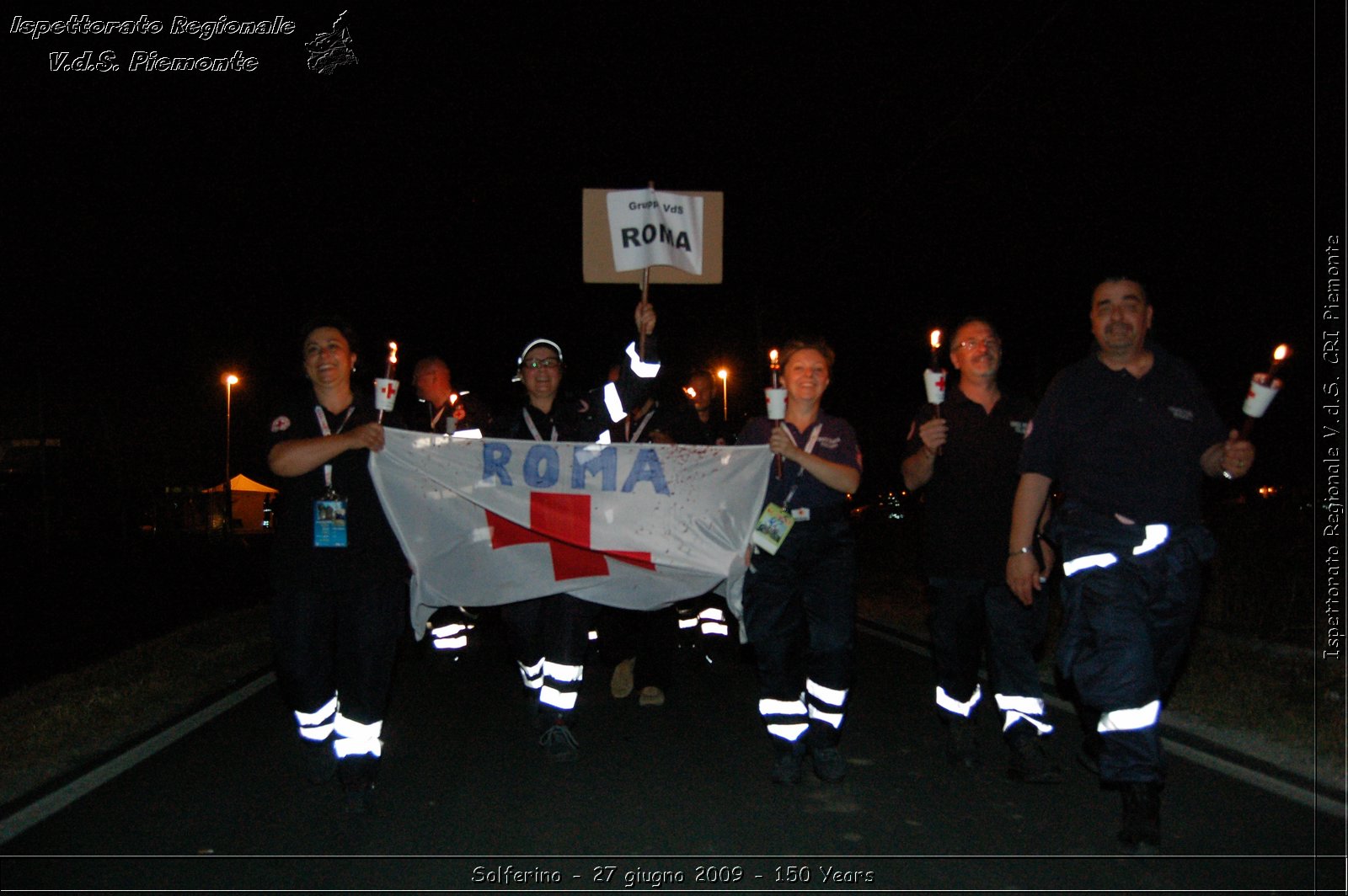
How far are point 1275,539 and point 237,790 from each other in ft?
28.2

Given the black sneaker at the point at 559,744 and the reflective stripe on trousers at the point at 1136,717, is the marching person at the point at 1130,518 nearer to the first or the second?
the reflective stripe on trousers at the point at 1136,717

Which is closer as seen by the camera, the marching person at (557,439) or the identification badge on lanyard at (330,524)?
the identification badge on lanyard at (330,524)

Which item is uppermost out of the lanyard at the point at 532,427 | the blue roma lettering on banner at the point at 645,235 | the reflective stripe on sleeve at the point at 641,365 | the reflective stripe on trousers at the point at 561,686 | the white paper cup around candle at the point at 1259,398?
the blue roma lettering on banner at the point at 645,235

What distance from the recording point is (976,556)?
5441 millimetres


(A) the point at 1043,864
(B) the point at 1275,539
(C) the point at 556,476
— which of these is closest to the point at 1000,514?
(A) the point at 1043,864

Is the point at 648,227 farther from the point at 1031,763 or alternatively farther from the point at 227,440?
the point at 227,440

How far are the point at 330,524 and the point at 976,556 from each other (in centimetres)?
316

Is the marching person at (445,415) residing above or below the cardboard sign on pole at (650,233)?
below

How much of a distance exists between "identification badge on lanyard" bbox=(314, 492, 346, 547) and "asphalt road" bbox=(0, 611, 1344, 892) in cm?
123

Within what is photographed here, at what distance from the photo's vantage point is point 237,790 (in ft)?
17.2

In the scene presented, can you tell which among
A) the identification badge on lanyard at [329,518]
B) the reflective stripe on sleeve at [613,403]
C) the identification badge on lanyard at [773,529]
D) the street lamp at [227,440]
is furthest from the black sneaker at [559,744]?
the street lamp at [227,440]

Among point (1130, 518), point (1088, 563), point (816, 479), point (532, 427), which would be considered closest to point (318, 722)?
point (532, 427)

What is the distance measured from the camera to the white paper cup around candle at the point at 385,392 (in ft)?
16.7

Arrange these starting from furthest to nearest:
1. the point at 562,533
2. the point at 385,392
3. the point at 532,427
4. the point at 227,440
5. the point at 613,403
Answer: the point at 227,440 < the point at 613,403 < the point at 532,427 < the point at 562,533 < the point at 385,392
